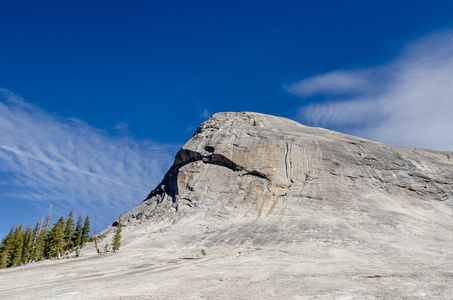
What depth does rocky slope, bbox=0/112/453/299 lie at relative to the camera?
50.5 ft

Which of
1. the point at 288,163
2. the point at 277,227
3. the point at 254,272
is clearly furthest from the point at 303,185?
the point at 254,272

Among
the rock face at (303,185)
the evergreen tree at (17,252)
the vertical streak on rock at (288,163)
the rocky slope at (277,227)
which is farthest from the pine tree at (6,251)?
the vertical streak on rock at (288,163)

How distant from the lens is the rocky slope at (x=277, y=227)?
15.4 meters

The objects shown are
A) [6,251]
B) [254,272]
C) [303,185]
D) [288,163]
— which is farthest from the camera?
[6,251]

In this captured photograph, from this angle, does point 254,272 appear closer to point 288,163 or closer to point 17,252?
point 288,163

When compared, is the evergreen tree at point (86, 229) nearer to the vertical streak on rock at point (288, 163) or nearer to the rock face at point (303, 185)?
the rock face at point (303, 185)

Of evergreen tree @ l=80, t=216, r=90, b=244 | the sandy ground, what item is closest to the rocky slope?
the sandy ground

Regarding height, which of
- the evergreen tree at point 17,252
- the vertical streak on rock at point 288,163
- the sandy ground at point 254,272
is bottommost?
the sandy ground at point 254,272

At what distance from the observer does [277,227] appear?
3222 centimetres

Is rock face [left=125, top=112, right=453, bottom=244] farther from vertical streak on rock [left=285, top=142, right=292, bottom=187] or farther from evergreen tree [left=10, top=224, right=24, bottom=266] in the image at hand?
evergreen tree [left=10, top=224, right=24, bottom=266]

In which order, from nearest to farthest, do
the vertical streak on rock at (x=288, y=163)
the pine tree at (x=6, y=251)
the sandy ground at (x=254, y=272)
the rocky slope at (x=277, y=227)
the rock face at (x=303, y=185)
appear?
the sandy ground at (x=254, y=272) → the rocky slope at (x=277, y=227) → the rock face at (x=303, y=185) → the vertical streak on rock at (x=288, y=163) → the pine tree at (x=6, y=251)

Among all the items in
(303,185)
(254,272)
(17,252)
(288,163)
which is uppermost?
(288,163)

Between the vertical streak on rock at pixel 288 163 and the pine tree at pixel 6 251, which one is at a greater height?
the vertical streak on rock at pixel 288 163

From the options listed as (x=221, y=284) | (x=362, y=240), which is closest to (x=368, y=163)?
(x=362, y=240)
